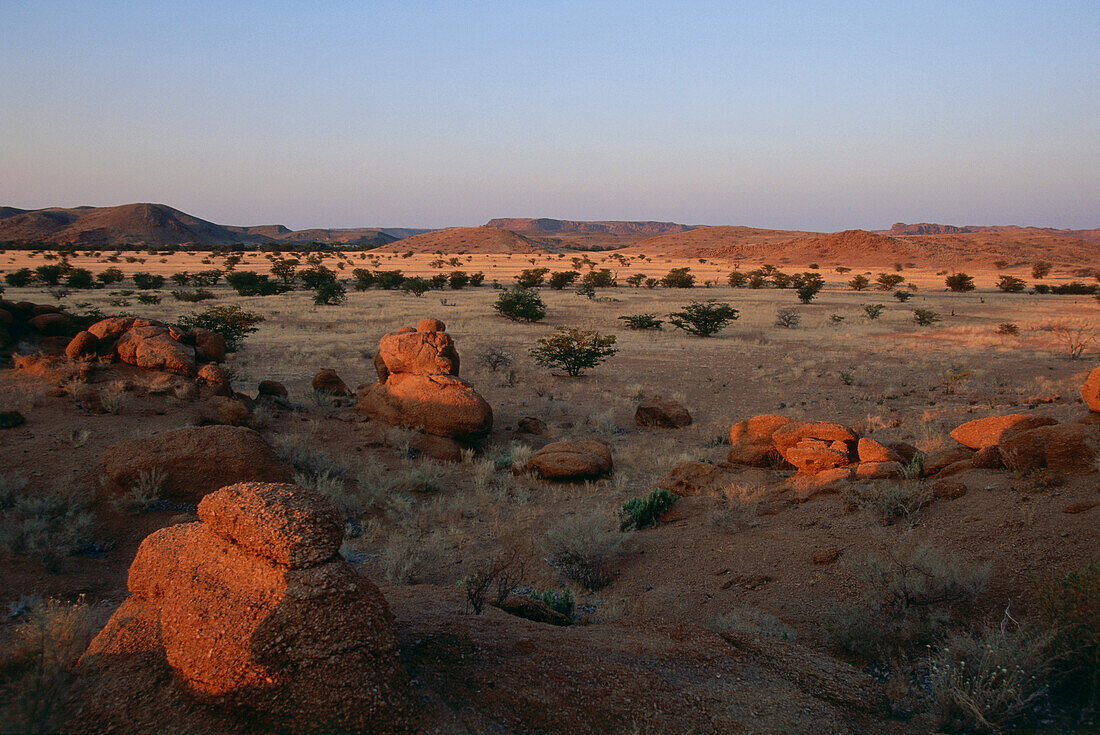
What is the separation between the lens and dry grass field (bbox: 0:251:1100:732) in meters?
4.57

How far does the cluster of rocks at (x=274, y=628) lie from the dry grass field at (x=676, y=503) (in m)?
0.49

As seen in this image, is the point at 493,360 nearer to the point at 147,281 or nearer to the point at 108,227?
the point at 147,281

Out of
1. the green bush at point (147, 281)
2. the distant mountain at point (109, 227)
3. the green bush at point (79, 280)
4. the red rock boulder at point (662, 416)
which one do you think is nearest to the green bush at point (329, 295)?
the green bush at point (147, 281)

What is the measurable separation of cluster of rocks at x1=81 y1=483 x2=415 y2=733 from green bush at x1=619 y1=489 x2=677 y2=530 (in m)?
5.02

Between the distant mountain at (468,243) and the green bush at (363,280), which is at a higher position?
the distant mountain at (468,243)

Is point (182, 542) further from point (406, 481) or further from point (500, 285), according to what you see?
point (500, 285)

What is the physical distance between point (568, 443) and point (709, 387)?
23.7 feet

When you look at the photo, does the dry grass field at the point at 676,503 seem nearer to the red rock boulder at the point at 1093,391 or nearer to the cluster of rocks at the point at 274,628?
A: the cluster of rocks at the point at 274,628

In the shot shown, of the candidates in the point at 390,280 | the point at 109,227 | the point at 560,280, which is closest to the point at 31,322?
the point at 390,280

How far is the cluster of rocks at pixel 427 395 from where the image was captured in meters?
11.0

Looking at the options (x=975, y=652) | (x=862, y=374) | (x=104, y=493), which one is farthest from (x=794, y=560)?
(x=862, y=374)

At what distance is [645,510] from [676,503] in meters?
0.52

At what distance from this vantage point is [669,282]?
48344mm

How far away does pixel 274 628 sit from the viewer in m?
2.76
